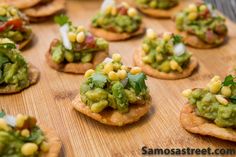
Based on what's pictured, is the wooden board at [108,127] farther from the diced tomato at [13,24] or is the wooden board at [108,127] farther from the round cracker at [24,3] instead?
the round cracker at [24,3]

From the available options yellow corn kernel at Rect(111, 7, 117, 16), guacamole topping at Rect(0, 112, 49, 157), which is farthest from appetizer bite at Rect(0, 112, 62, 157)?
yellow corn kernel at Rect(111, 7, 117, 16)

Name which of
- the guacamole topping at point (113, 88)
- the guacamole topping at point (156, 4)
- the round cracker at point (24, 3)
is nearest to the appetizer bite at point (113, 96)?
the guacamole topping at point (113, 88)

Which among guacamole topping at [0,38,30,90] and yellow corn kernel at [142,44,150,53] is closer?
guacamole topping at [0,38,30,90]

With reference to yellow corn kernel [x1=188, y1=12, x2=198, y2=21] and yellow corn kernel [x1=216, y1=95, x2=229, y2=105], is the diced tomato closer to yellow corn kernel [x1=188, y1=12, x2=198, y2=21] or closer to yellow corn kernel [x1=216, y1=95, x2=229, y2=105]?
yellow corn kernel [x1=188, y1=12, x2=198, y2=21]

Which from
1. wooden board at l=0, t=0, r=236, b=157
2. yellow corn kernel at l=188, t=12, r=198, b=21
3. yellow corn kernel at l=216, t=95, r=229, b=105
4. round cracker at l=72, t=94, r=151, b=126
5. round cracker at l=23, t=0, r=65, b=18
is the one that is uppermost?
yellow corn kernel at l=188, t=12, r=198, b=21

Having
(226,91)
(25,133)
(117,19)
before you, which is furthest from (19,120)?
(117,19)
